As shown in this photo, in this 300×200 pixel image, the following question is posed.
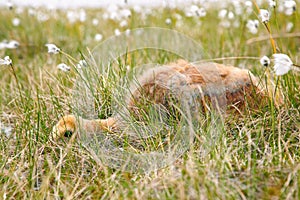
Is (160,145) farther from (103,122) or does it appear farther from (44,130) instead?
(44,130)

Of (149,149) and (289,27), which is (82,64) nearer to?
(149,149)

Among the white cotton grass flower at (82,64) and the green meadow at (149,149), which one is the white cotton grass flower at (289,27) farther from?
the white cotton grass flower at (82,64)

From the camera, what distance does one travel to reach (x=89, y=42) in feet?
20.3

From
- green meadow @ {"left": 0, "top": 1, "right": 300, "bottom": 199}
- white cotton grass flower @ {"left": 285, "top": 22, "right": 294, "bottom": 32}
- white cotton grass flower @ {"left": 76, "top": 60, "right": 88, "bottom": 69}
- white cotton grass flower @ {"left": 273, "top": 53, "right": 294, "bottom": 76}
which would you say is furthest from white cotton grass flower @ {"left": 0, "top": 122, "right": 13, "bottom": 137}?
white cotton grass flower @ {"left": 285, "top": 22, "right": 294, "bottom": 32}

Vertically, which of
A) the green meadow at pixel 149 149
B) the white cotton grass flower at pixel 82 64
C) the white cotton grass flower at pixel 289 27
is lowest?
the green meadow at pixel 149 149

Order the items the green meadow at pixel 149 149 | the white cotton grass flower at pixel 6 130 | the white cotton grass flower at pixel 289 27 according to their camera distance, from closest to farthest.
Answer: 1. the green meadow at pixel 149 149
2. the white cotton grass flower at pixel 6 130
3. the white cotton grass flower at pixel 289 27

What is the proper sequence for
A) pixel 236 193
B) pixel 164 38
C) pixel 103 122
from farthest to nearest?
pixel 164 38 → pixel 103 122 → pixel 236 193

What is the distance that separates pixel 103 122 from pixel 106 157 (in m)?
0.36

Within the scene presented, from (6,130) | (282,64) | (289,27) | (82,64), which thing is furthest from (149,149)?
(289,27)

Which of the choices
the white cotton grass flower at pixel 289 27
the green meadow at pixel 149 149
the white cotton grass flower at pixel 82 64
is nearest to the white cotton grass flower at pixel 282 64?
the green meadow at pixel 149 149

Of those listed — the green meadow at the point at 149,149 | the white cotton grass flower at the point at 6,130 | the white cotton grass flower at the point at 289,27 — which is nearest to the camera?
the green meadow at the point at 149,149

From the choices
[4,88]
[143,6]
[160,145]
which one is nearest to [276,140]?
[160,145]

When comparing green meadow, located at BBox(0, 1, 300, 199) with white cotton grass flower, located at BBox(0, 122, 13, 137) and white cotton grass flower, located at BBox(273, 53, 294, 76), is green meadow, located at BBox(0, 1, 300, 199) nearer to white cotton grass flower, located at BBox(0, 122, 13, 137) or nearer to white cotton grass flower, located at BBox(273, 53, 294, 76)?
white cotton grass flower, located at BBox(0, 122, 13, 137)

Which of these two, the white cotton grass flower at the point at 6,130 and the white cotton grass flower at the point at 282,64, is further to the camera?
the white cotton grass flower at the point at 6,130
